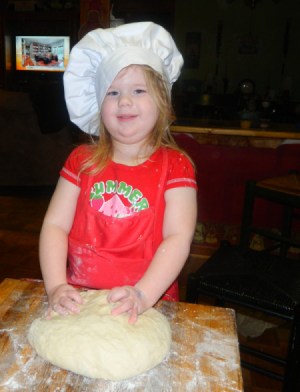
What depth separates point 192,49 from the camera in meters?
6.42

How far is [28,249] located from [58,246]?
67.9 inches

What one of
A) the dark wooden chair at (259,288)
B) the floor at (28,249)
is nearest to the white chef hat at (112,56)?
the dark wooden chair at (259,288)

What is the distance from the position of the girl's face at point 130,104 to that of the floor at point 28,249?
1.08 meters

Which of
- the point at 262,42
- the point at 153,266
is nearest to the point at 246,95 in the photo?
the point at 262,42

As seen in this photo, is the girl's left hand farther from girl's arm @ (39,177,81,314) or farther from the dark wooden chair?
the dark wooden chair

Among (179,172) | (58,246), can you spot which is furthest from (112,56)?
(58,246)

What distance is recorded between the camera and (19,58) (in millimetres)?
6871

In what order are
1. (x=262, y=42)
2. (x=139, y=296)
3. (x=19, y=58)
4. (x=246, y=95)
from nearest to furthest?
(x=139, y=296) → (x=246, y=95) → (x=262, y=42) → (x=19, y=58)

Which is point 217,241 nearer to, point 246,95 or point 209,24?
point 246,95

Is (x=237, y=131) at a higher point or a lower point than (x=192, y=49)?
lower

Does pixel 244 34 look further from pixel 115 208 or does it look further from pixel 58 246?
pixel 58 246

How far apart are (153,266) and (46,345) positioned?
284mm

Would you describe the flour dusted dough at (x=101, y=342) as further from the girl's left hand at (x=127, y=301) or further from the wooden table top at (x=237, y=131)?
the wooden table top at (x=237, y=131)

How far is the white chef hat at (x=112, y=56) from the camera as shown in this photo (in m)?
0.90
